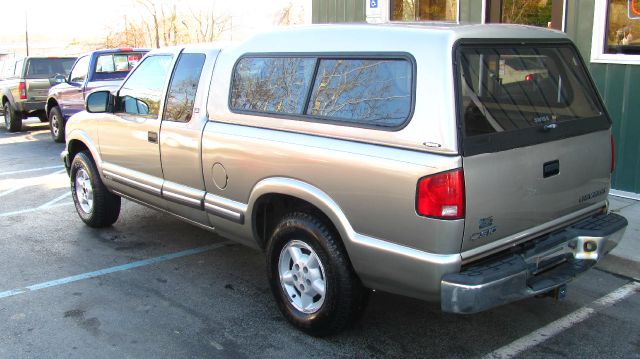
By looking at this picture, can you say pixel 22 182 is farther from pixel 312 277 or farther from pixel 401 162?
pixel 401 162

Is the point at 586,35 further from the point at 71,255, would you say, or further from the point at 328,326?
the point at 71,255

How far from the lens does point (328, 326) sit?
3850 mm

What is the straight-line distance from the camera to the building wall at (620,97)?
6805 millimetres

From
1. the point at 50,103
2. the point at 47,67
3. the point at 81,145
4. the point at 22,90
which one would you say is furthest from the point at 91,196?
the point at 47,67

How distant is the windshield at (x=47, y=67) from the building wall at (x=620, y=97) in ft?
37.8

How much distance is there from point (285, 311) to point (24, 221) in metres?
4.08

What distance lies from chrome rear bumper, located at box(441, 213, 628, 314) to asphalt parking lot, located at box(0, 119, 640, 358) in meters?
0.54

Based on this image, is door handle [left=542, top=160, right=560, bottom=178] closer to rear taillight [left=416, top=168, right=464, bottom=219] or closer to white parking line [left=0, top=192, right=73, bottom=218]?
rear taillight [left=416, top=168, right=464, bottom=219]

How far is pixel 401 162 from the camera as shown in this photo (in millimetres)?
3270

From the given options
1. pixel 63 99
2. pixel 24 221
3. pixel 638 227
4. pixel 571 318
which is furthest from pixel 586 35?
pixel 63 99

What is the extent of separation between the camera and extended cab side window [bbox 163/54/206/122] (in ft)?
15.9

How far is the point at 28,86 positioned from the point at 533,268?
13.3m

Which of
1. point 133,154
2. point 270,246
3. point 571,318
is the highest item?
point 133,154

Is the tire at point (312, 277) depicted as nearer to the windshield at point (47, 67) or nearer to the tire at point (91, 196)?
the tire at point (91, 196)
